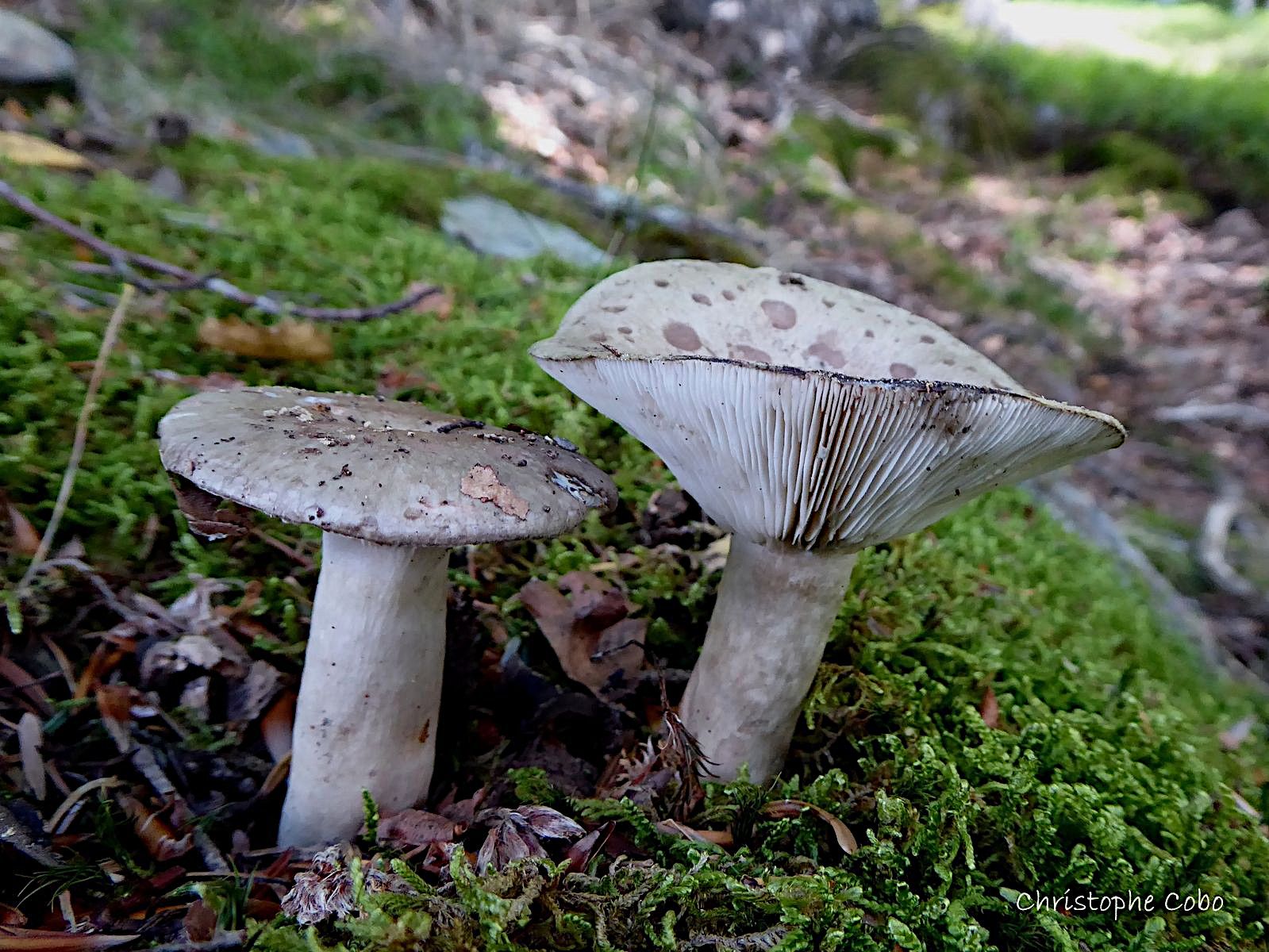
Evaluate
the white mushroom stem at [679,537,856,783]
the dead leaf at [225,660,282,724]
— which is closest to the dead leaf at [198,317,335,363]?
the dead leaf at [225,660,282,724]

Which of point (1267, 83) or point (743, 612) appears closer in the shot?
point (743, 612)

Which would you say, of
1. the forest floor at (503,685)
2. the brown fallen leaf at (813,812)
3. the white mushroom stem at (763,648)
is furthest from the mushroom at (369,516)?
the brown fallen leaf at (813,812)

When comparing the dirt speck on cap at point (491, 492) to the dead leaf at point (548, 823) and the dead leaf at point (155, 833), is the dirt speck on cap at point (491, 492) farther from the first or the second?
the dead leaf at point (155, 833)

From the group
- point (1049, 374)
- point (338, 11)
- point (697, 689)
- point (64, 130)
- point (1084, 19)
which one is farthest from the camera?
point (1084, 19)

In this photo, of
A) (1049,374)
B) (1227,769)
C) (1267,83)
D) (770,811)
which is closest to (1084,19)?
(1267,83)

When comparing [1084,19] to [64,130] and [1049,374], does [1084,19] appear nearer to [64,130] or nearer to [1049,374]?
[1049,374]

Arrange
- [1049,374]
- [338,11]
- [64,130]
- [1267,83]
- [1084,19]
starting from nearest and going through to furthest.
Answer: [64,130], [1049,374], [338,11], [1267,83], [1084,19]

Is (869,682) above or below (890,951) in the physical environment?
above
